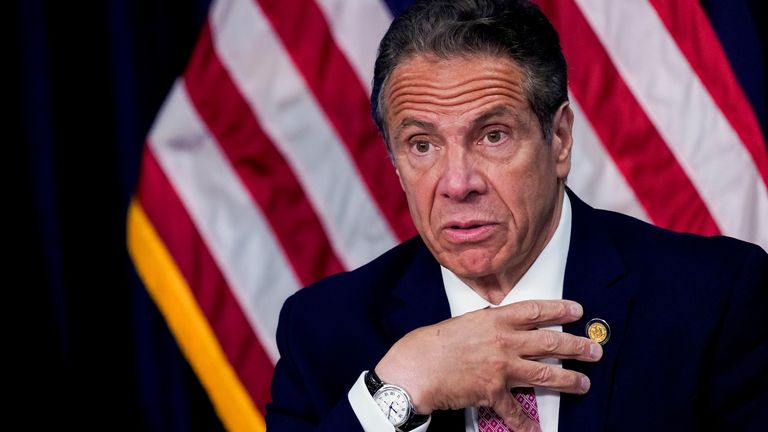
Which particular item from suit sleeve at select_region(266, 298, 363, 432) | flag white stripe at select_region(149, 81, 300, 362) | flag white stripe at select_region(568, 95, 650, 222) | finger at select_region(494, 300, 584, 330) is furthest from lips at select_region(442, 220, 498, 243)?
flag white stripe at select_region(149, 81, 300, 362)

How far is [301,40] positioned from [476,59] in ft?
3.52

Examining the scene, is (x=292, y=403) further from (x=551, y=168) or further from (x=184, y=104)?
(x=184, y=104)

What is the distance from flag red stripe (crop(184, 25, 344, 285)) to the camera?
2930 mm

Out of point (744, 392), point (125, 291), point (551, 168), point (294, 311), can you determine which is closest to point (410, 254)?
point (294, 311)

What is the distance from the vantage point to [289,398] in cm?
220

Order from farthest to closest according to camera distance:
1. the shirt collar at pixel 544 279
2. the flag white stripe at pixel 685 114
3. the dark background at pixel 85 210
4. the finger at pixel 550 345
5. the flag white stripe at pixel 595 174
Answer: the dark background at pixel 85 210 → the flag white stripe at pixel 595 174 → the flag white stripe at pixel 685 114 → the shirt collar at pixel 544 279 → the finger at pixel 550 345

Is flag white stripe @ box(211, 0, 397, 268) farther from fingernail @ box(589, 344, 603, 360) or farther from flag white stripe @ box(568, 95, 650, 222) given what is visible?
fingernail @ box(589, 344, 603, 360)

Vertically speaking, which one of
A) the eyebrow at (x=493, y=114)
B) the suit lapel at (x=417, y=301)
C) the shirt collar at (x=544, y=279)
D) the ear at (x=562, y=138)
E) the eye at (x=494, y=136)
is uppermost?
the eyebrow at (x=493, y=114)

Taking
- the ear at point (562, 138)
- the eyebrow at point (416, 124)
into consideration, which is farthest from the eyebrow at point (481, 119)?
the ear at point (562, 138)

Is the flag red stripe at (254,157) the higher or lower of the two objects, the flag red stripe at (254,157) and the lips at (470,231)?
the higher

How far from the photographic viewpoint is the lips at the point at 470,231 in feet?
6.42

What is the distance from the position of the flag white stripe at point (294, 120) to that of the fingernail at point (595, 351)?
1.08 m

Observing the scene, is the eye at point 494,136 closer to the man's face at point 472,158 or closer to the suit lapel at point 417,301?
the man's face at point 472,158

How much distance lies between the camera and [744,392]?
1940 millimetres
